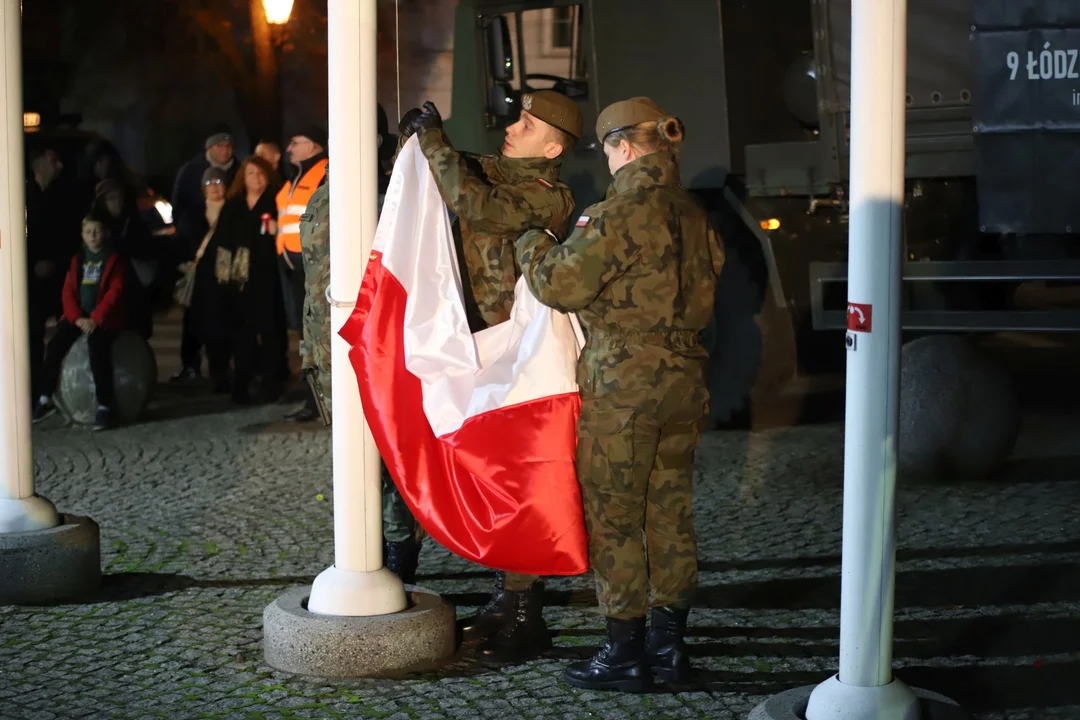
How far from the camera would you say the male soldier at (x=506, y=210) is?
16.5 ft

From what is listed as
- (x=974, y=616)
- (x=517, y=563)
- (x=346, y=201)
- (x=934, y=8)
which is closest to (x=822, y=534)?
(x=974, y=616)

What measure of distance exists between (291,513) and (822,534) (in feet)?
8.25

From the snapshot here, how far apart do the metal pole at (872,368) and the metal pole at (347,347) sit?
5.34 ft

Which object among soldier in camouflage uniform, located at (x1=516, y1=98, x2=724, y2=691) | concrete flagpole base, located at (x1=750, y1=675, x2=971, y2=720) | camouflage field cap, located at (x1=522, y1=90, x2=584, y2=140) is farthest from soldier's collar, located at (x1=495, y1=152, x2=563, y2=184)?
concrete flagpole base, located at (x1=750, y1=675, x2=971, y2=720)

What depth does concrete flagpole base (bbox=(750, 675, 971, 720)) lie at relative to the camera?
3932 millimetres

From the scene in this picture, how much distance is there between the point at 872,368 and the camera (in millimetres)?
3893

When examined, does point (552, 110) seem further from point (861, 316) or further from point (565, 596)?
point (565, 596)

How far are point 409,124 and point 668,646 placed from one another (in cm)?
193

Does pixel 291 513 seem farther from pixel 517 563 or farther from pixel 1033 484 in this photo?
Answer: pixel 1033 484

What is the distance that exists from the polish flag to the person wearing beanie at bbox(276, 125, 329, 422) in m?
3.10

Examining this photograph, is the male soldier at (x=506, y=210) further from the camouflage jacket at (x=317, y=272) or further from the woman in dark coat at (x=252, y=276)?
the woman in dark coat at (x=252, y=276)

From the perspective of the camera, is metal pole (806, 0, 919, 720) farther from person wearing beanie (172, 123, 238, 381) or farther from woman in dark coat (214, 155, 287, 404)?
person wearing beanie (172, 123, 238, 381)

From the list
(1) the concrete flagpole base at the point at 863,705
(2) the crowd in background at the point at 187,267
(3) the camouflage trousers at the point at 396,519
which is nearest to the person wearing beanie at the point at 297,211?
(2) the crowd in background at the point at 187,267

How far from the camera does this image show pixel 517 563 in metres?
4.87
